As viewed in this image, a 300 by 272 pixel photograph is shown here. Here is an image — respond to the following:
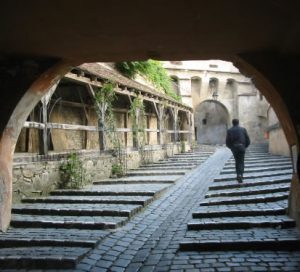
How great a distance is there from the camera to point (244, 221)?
5750 mm

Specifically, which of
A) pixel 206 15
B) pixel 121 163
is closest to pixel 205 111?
pixel 121 163

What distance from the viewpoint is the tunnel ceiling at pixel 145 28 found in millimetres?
3189

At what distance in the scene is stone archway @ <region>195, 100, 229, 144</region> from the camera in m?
40.2

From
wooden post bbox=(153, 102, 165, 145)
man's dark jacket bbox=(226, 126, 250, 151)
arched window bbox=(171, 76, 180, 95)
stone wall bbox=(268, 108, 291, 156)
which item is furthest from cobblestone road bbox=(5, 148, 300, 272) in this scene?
arched window bbox=(171, 76, 180, 95)

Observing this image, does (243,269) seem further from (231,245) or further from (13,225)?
(13,225)

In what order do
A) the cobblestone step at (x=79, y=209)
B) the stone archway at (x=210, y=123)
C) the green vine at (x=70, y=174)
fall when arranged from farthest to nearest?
the stone archway at (x=210, y=123)
the green vine at (x=70, y=174)
the cobblestone step at (x=79, y=209)

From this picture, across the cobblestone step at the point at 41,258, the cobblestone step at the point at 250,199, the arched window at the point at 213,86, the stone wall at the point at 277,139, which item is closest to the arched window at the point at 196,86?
the arched window at the point at 213,86

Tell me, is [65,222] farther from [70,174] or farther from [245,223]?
[70,174]

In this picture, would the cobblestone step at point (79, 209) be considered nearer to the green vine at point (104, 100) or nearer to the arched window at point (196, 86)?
the green vine at point (104, 100)

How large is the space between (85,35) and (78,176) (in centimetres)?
643

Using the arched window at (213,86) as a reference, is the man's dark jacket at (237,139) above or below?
below

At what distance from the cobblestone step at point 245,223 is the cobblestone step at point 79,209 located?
4.70 ft

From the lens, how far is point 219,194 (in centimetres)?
822

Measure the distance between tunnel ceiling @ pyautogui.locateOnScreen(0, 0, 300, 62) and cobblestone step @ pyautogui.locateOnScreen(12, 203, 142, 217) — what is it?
2906mm
